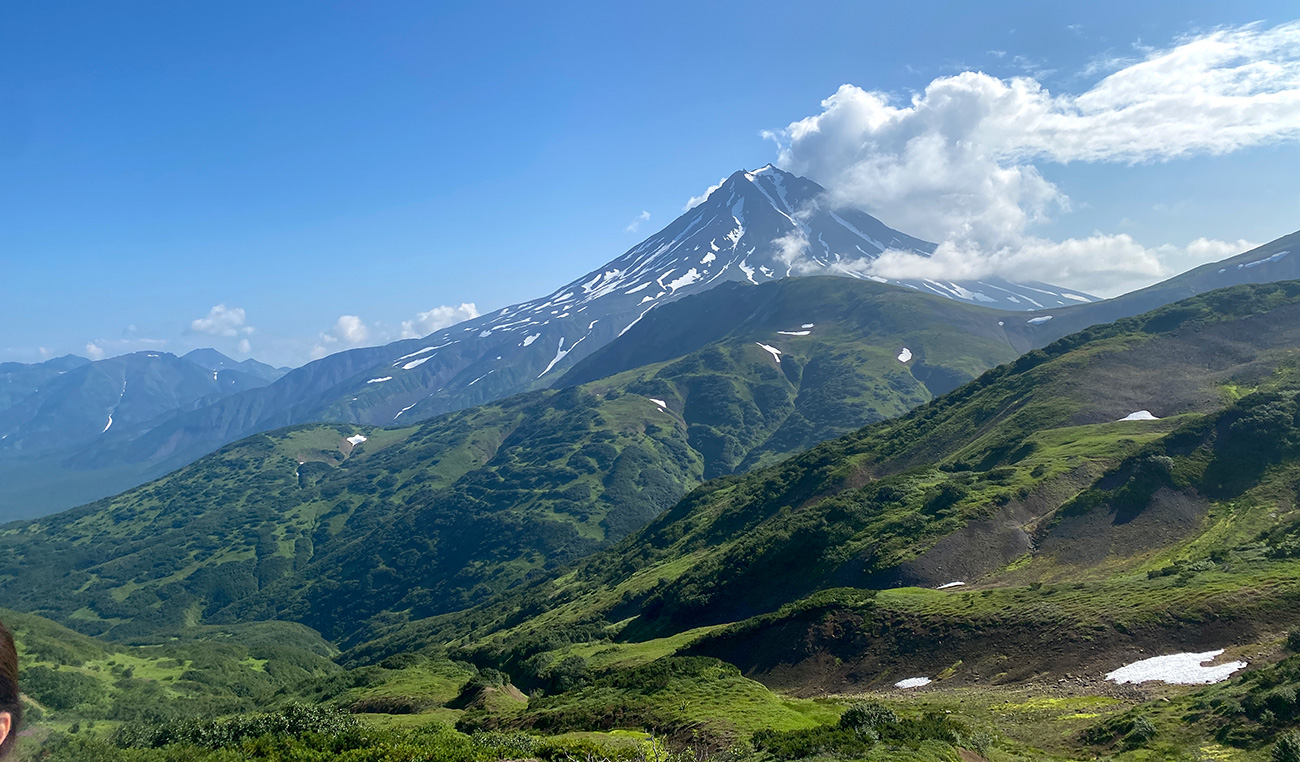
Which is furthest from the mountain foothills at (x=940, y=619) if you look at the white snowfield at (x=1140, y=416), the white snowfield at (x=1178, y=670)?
the white snowfield at (x=1140, y=416)

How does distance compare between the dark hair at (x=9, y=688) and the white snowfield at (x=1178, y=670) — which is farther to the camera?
the white snowfield at (x=1178, y=670)

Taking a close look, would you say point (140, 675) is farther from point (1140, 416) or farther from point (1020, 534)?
point (1140, 416)

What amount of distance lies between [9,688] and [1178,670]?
43.3 metres

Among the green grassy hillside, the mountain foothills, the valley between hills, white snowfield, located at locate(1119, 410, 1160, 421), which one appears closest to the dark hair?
the valley between hills

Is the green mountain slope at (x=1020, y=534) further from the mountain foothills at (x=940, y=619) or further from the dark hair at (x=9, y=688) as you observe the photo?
the dark hair at (x=9, y=688)

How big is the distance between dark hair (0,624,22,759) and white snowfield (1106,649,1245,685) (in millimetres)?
41097

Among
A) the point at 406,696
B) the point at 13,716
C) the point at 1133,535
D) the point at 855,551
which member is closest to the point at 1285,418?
the point at 1133,535

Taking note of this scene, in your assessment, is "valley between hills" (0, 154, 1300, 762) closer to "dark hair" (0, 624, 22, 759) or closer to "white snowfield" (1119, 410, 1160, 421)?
"white snowfield" (1119, 410, 1160, 421)

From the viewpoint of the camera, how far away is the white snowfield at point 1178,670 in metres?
31.6

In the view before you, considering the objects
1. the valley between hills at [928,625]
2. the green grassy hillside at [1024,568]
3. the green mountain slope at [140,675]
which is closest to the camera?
the valley between hills at [928,625]

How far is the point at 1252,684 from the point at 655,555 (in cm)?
9192

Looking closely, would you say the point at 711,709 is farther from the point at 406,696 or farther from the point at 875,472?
the point at 875,472

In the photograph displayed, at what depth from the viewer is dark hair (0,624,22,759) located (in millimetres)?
5648

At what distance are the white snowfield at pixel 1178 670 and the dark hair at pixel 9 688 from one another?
41097mm
